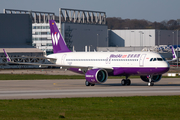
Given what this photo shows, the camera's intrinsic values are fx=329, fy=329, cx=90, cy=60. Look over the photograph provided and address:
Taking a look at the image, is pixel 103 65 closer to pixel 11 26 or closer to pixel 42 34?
pixel 11 26

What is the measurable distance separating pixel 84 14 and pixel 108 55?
425 ft

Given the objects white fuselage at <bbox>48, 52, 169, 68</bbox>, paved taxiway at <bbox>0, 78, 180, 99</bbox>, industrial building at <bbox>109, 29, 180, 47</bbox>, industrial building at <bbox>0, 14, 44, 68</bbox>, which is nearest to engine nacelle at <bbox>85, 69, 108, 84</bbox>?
paved taxiway at <bbox>0, 78, 180, 99</bbox>

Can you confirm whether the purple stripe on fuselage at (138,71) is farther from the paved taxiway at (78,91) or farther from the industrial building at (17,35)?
the industrial building at (17,35)

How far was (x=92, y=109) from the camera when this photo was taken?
20.3m

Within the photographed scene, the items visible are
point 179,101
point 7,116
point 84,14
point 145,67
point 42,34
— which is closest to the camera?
point 7,116

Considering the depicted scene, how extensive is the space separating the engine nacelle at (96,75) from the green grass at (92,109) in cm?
1459

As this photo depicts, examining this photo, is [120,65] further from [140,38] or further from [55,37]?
[140,38]

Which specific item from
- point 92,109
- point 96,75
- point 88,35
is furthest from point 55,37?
point 88,35

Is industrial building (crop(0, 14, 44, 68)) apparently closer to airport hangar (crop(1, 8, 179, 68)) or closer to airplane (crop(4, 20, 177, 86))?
airport hangar (crop(1, 8, 179, 68))

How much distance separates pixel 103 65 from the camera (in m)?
43.2

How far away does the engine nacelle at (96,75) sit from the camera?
129 ft

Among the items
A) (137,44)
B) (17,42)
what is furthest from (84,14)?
(17,42)

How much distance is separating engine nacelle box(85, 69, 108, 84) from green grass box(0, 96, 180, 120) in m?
14.6

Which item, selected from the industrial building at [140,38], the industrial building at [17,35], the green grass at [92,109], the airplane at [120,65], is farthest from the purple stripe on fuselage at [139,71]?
the industrial building at [140,38]
